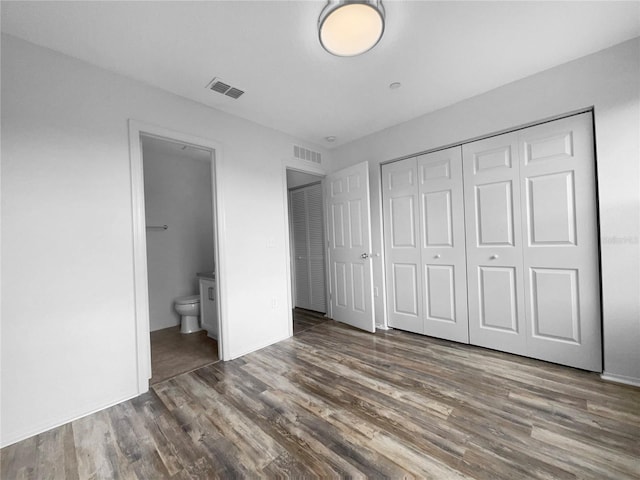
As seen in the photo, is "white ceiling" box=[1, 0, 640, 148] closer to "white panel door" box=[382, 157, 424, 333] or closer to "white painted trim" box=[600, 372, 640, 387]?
"white panel door" box=[382, 157, 424, 333]

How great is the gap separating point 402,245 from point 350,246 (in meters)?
0.66

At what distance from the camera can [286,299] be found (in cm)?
321

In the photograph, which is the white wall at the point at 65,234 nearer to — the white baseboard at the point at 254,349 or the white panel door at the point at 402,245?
the white baseboard at the point at 254,349

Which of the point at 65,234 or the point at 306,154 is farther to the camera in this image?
the point at 306,154

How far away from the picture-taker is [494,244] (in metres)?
2.53

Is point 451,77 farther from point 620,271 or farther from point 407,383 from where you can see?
point 407,383

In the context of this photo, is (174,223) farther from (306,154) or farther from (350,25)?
(350,25)

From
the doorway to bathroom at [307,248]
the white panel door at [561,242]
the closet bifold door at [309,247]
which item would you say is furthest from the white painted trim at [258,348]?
the white panel door at [561,242]

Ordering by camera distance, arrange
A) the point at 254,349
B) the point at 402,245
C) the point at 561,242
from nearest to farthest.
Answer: the point at 561,242 < the point at 254,349 < the point at 402,245

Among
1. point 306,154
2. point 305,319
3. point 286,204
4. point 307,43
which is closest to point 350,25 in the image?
point 307,43

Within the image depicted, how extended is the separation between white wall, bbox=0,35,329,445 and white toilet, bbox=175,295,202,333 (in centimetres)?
145

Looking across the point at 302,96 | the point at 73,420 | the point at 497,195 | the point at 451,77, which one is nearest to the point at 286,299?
the point at 73,420

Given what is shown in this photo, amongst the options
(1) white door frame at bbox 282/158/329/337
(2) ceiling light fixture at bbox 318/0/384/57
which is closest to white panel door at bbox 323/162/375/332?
(1) white door frame at bbox 282/158/329/337

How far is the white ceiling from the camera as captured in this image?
60.2 inches
